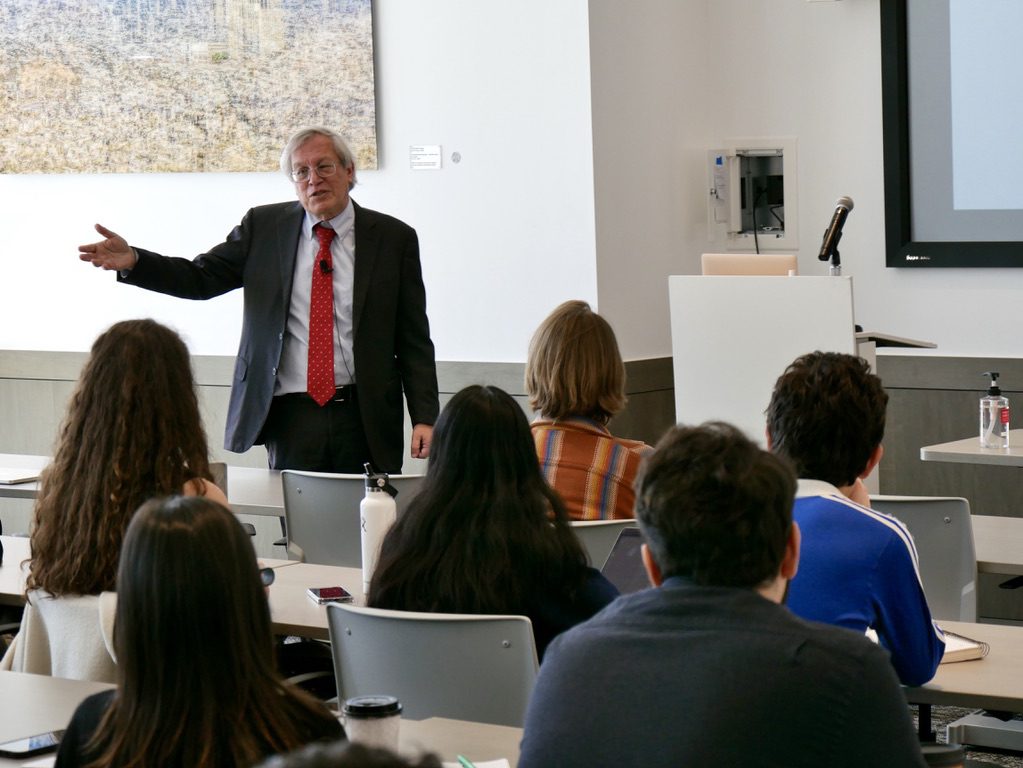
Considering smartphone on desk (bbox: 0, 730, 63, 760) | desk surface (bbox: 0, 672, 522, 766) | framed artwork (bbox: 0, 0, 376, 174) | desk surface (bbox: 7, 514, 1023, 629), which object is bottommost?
desk surface (bbox: 7, 514, 1023, 629)

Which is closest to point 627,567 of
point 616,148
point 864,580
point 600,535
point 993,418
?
point 864,580

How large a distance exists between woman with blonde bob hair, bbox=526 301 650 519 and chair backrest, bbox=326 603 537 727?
1014 mm

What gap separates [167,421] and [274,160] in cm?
401

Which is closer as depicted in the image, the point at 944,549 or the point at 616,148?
the point at 944,549

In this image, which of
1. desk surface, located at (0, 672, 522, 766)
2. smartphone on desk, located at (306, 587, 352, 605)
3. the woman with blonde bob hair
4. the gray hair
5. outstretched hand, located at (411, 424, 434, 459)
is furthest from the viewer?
the gray hair

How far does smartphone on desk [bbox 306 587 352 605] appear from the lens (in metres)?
3.19

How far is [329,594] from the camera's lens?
3213mm

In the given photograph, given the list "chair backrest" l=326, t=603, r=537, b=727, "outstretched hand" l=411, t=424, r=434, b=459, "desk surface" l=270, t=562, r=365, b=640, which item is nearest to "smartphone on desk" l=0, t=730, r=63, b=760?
"chair backrest" l=326, t=603, r=537, b=727

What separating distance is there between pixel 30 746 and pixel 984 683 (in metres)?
1.55

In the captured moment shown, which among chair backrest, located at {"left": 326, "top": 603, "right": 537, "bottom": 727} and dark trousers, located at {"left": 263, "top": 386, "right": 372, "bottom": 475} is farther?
dark trousers, located at {"left": 263, "top": 386, "right": 372, "bottom": 475}

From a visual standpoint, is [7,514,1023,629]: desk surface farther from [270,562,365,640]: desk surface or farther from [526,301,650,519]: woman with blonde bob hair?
[526,301,650,519]: woman with blonde bob hair

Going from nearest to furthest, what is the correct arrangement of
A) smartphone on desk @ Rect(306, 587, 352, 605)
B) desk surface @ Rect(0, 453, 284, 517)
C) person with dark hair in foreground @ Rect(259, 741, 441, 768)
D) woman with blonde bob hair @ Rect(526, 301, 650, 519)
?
person with dark hair in foreground @ Rect(259, 741, 441, 768), smartphone on desk @ Rect(306, 587, 352, 605), woman with blonde bob hair @ Rect(526, 301, 650, 519), desk surface @ Rect(0, 453, 284, 517)

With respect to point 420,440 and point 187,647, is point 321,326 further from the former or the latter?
point 187,647

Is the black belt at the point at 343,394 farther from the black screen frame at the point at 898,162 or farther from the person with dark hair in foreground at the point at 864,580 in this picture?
the person with dark hair in foreground at the point at 864,580
